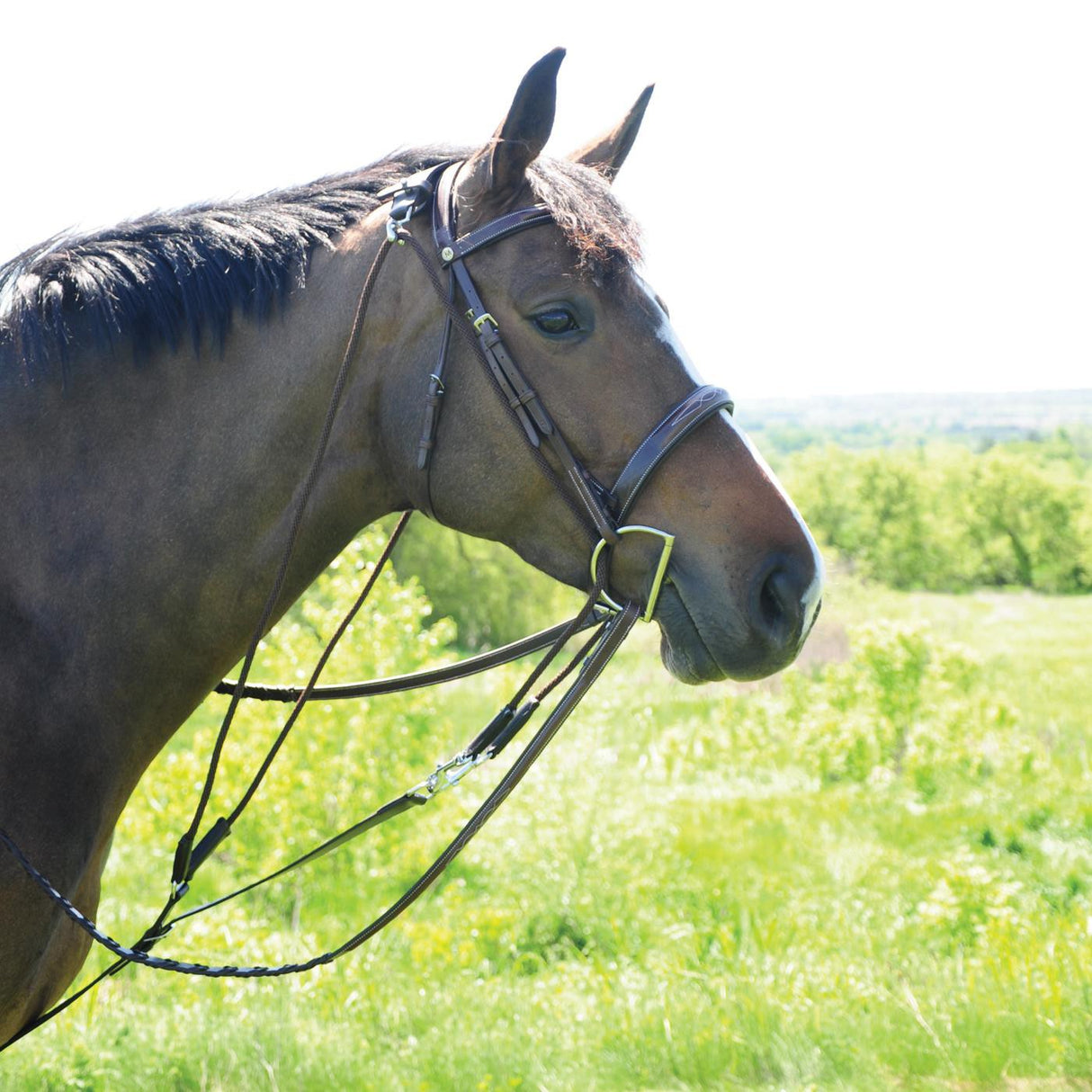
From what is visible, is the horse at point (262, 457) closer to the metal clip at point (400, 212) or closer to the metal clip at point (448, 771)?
the metal clip at point (400, 212)

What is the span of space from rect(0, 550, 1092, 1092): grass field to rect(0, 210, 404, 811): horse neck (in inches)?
143

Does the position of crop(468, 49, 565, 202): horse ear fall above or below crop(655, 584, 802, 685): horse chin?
above

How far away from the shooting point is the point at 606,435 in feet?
8.00

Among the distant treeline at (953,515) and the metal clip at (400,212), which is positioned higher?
the metal clip at (400,212)

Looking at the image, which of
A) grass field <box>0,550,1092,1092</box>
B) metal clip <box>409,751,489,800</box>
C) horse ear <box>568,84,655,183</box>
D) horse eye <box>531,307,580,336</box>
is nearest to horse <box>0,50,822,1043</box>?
horse eye <box>531,307,580,336</box>

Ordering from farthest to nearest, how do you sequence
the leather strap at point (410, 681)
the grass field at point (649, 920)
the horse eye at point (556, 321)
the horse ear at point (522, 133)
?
the grass field at point (649, 920)
the leather strap at point (410, 681)
the horse eye at point (556, 321)
the horse ear at point (522, 133)

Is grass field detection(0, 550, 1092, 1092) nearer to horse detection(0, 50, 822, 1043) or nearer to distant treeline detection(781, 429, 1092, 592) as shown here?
horse detection(0, 50, 822, 1043)

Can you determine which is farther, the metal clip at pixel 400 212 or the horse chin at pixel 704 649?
the metal clip at pixel 400 212

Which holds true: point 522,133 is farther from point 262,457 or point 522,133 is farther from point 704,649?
point 704,649

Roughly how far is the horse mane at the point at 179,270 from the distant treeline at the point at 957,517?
60.9m

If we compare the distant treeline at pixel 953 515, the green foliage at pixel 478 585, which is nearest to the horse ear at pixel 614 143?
the green foliage at pixel 478 585

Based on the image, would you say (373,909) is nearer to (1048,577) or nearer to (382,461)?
(382,461)

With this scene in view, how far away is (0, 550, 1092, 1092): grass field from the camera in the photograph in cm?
516

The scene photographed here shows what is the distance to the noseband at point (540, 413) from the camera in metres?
2.40
